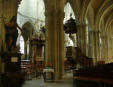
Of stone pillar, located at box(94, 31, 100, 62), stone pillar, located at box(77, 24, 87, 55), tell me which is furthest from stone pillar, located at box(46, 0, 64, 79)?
stone pillar, located at box(94, 31, 100, 62)

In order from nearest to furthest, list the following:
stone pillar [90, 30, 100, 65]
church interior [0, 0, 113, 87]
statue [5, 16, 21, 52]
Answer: church interior [0, 0, 113, 87], statue [5, 16, 21, 52], stone pillar [90, 30, 100, 65]

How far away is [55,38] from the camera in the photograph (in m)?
14.0

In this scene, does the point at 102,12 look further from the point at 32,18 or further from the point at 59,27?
the point at 59,27

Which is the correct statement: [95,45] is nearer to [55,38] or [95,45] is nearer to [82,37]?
[82,37]

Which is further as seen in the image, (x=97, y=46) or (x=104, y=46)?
(x=104, y=46)

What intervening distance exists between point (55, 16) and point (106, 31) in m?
19.8

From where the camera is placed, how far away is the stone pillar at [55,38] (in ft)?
44.9

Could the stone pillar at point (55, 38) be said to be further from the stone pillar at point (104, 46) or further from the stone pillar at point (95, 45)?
the stone pillar at point (104, 46)

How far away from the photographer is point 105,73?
Result: 6766 millimetres

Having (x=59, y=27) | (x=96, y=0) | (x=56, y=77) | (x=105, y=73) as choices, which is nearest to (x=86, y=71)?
(x=105, y=73)

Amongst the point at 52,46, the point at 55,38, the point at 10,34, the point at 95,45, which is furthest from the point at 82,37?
the point at 10,34

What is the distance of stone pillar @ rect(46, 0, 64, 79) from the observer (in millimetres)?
13698

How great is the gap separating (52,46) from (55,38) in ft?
2.18

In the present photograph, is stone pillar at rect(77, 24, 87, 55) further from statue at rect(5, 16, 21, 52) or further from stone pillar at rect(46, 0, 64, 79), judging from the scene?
statue at rect(5, 16, 21, 52)
